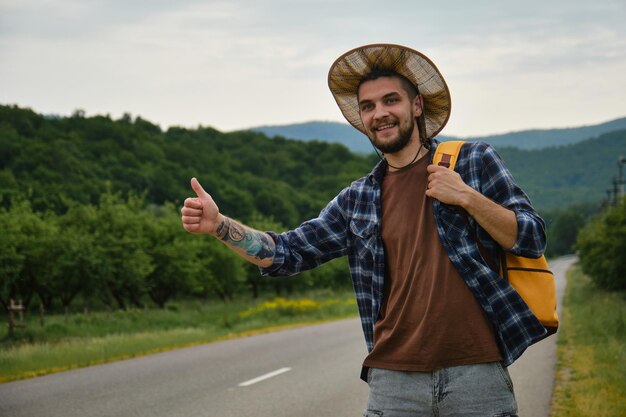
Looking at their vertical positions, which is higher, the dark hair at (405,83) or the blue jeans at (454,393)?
the dark hair at (405,83)

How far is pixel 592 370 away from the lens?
1105cm

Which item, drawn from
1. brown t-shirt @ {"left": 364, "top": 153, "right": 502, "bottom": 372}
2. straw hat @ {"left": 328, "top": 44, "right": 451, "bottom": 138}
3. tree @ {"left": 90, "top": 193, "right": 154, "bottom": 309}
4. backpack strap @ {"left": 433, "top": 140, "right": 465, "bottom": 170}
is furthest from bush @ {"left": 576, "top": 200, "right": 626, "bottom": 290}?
brown t-shirt @ {"left": 364, "top": 153, "right": 502, "bottom": 372}

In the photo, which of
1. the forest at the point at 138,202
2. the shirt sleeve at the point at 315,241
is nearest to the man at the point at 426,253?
the shirt sleeve at the point at 315,241

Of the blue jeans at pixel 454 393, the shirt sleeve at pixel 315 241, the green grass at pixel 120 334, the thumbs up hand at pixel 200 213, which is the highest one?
the thumbs up hand at pixel 200 213

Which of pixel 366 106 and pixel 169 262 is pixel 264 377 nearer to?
pixel 366 106

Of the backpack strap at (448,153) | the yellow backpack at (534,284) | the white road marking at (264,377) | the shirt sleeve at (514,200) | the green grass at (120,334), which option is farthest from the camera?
the green grass at (120,334)

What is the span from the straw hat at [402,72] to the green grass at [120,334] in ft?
30.6

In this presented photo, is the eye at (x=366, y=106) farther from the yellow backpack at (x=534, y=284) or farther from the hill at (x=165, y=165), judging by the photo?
the hill at (x=165, y=165)

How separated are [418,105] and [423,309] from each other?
2.99 ft

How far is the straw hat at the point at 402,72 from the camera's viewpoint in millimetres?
3326

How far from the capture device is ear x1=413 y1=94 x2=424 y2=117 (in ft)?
11.2

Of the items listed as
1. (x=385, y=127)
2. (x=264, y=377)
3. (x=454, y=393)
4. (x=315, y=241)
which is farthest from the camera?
(x=264, y=377)

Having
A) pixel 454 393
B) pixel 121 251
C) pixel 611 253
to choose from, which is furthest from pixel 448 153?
pixel 121 251

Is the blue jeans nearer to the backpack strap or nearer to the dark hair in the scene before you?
the backpack strap
